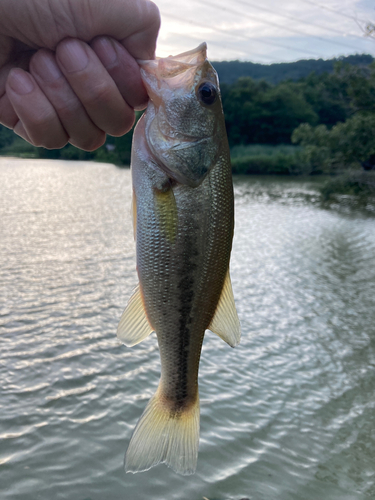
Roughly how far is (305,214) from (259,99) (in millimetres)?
59928

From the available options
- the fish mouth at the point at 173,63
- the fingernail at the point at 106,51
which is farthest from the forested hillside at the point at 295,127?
the fingernail at the point at 106,51

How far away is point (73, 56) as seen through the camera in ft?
6.48

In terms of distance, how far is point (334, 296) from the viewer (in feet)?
35.6

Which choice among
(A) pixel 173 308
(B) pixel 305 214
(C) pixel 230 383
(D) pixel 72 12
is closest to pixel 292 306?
(C) pixel 230 383

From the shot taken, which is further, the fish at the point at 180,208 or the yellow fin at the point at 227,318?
the yellow fin at the point at 227,318

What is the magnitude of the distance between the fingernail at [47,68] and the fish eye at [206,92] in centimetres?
62

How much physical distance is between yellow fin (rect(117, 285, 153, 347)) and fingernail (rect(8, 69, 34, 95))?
1.02 meters

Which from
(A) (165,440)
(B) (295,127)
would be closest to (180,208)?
(A) (165,440)

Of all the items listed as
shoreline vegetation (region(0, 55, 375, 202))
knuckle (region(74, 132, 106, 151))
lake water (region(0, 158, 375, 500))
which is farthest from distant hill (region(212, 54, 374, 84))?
knuckle (region(74, 132, 106, 151))

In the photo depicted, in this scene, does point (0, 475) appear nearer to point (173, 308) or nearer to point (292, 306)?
point (173, 308)

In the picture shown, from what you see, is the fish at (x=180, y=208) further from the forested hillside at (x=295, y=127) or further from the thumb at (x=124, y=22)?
the forested hillside at (x=295, y=127)

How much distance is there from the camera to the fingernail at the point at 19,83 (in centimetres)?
203

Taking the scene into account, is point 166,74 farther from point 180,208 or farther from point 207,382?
point 207,382

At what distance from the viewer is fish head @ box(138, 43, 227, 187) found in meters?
2.04
